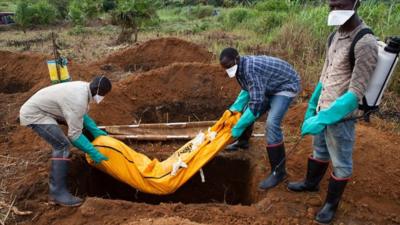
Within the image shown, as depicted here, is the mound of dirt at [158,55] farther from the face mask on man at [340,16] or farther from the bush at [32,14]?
the bush at [32,14]

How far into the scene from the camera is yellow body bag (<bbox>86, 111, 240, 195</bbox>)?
4.37 m

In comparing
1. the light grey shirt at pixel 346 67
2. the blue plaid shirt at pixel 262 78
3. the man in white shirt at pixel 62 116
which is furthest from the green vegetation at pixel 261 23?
the man in white shirt at pixel 62 116

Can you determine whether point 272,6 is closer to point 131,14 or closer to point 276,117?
point 131,14

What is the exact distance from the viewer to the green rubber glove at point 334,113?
3.03 meters

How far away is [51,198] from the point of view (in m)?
4.06

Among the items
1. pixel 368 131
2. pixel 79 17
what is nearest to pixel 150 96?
pixel 368 131

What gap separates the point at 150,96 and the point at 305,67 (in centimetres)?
326

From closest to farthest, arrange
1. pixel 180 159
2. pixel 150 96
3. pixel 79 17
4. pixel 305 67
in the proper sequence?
pixel 180 159 < pixel 150 96 < pixel 305 67 < pixel 79 17

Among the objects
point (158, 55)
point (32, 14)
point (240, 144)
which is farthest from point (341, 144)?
point (32, 14)

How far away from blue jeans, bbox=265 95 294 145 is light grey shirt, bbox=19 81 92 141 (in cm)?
191

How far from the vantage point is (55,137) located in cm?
393

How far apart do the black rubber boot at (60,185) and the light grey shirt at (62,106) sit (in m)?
0.35

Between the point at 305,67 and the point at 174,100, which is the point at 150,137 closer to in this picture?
the point at 174,100

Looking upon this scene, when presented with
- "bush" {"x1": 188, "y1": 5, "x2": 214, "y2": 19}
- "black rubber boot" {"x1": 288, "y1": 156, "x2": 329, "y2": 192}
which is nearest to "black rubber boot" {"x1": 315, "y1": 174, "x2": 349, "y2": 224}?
"black rubber boot" {"x1": 288, "y1": 156, "x2": 329, "y2": 192}
